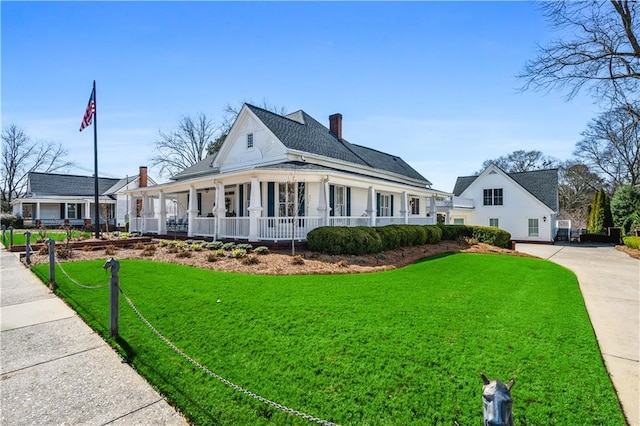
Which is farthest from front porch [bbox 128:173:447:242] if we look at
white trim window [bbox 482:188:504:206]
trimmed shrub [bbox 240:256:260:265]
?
white trim window [bbox 482:188:504:206]

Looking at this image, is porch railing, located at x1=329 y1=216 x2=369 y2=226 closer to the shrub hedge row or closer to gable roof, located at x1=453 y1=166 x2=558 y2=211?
the shrub hedge row

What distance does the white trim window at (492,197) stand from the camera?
2866 cm

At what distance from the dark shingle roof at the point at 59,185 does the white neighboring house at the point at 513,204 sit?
41165mm

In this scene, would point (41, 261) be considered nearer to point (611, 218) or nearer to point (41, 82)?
point (41, 82)

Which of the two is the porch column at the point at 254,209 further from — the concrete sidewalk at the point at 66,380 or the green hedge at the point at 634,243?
the green hedge at the point at 634,243

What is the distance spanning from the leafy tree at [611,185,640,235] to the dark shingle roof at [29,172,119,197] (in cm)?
5408

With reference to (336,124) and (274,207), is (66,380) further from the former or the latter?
(336,124)

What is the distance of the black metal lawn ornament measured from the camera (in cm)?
159

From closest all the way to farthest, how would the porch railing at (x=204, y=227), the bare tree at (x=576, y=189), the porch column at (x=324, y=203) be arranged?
the porch column at (x=324, y=203) < the porch railing at (x=204, y=227) < the bare tree at (x=576, y=189)

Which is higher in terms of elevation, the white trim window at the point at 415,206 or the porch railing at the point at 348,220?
the white trim window at the point at 415,206

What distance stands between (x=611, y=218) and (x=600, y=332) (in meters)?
32.4

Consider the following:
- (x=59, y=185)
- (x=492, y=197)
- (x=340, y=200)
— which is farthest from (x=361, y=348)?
(x=59, y=185)

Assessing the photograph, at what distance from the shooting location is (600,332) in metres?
5.20

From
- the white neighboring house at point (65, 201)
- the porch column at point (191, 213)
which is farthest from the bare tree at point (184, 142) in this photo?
the porch column at point (191, 213)
